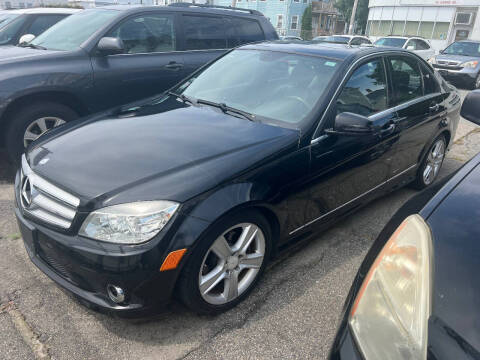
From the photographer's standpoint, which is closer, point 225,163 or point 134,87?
point 225,163

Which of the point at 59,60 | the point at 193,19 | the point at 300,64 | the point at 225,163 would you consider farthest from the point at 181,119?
the point at 193,19

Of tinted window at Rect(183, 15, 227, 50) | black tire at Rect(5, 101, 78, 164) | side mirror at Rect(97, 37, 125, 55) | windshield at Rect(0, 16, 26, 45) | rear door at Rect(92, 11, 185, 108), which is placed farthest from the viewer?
windshield at Rect(0, 16, 26, 45)

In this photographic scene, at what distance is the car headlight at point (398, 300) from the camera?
1.13 metres

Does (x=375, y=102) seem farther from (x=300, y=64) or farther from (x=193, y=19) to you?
(x=193, y=19)

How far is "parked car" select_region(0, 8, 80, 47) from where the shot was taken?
6.80 meters

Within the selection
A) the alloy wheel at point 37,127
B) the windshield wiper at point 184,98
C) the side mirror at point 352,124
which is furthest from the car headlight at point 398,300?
the alloy wheel at point 37,127

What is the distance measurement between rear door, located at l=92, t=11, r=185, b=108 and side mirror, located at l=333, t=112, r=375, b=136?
2.95m

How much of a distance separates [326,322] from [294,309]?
215 mm

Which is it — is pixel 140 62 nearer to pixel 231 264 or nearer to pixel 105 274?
pixel 231 264

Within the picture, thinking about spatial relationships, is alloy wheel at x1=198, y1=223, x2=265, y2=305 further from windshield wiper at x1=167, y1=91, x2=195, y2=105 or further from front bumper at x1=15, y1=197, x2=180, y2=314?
windshield wiper at x1=167, y1=91, x2=195, y2=105

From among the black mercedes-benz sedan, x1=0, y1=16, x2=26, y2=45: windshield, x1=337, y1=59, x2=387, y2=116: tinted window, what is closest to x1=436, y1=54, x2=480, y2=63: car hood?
the black mercedes-benz sedan

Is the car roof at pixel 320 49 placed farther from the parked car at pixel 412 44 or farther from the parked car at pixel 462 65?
the parked car at pixel 412 44

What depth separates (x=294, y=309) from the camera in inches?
97.4

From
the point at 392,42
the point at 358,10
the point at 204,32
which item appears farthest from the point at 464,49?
the point at 358,10
